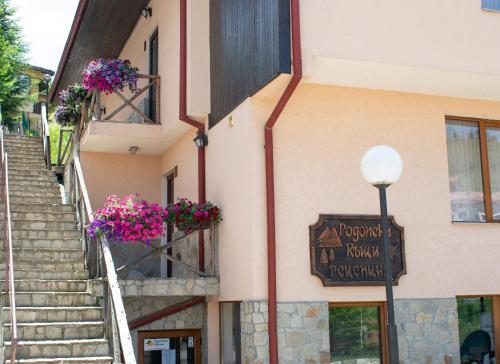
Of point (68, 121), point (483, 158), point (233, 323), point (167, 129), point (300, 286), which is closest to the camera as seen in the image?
point (300, 286)

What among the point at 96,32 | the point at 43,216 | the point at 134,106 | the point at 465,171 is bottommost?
the point at 43,216

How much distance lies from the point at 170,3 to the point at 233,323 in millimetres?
6048

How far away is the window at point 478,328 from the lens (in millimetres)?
10094

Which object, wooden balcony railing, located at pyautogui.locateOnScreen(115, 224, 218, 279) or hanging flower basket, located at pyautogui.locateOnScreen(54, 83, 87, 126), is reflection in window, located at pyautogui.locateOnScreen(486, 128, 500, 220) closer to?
wooden balcony railing, located at pyautogui.locateOnScreen(115, 224, 218, 279)

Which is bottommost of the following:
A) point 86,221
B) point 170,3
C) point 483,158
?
point 86,221

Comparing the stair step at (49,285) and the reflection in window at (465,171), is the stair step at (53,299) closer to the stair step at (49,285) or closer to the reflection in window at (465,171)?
the stair step at (49,285)

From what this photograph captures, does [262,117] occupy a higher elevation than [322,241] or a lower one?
higher

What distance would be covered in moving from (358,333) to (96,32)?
395 inches

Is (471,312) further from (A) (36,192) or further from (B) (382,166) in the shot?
(A) (36,192)

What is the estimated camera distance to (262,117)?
928 cm

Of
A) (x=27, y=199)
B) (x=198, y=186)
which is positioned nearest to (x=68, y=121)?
(x=27, y=199)

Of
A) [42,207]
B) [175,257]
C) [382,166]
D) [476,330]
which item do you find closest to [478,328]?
[476,330]

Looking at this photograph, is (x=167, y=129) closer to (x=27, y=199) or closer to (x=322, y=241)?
(x=27, y=199)

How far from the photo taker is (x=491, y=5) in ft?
32.9
